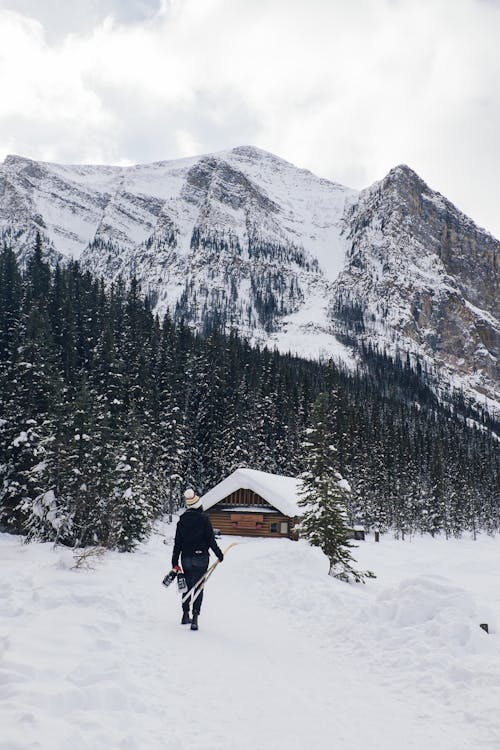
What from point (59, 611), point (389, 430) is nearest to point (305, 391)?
point (389, 430)

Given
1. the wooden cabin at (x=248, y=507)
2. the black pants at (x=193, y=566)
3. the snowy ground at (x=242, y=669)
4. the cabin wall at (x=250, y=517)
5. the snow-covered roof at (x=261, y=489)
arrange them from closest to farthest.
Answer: the snowy ground at (x=242, y=669) < the black pants at (x=193, y=566) < the snow-covered roof at (x=261, y=489) < the wooden cabin at (x=248, y=507) < the cabin wall at (x=250, y=517)

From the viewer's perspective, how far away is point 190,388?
59688 millimetres

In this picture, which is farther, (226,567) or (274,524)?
(274,524)

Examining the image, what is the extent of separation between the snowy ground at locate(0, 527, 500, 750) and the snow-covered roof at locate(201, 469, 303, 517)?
23.9 m

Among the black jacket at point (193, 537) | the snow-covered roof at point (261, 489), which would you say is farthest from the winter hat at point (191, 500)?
the snow-covered roof at point (261, 489)

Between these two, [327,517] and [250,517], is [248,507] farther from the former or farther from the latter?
[327,517]

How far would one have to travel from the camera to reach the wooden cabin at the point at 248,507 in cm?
3719

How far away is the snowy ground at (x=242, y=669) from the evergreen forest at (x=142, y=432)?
34.3 ft

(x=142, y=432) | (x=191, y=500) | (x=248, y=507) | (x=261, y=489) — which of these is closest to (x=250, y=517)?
(x=248, y=507)

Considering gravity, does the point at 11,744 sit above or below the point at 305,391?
below

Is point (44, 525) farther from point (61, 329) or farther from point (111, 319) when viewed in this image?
point (111, 319)

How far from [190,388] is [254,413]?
8.32 m

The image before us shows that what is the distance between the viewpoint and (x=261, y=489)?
→ 1447 inches

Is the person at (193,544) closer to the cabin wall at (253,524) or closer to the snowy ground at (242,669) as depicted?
the snowy ground at (242,669)
